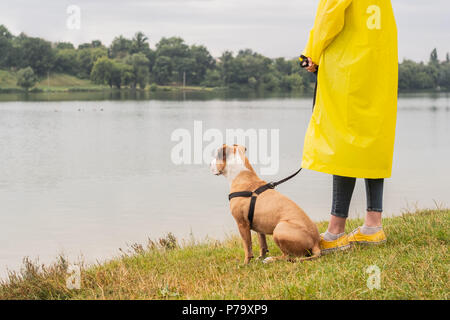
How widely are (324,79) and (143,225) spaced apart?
749cm

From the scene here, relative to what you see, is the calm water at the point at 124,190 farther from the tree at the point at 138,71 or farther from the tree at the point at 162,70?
the tree at the point at 162,70

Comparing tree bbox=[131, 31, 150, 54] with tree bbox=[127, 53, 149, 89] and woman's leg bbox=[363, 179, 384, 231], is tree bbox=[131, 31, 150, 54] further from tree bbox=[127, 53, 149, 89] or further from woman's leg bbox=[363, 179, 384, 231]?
woman's leg bbox=[363, 179, 384, 231]

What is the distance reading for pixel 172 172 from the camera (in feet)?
63.6

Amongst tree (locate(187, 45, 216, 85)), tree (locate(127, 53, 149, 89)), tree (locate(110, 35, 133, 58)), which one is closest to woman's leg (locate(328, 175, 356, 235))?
tree (locate(127, 53, 149, 89))

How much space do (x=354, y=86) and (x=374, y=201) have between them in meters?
1.16

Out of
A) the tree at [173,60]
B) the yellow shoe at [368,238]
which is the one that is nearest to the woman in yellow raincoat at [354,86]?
the yellow shoe at [368,238]

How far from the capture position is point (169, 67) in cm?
13150

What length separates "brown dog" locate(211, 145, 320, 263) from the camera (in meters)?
4.71

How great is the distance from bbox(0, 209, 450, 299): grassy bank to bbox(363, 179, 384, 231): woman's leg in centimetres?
27

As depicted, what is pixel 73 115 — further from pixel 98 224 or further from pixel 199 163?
pixel 98 224

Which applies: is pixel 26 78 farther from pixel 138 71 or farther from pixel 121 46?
pixel 121 46

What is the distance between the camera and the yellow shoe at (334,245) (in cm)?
508

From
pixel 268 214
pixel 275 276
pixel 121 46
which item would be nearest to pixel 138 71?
pixel 121 46
